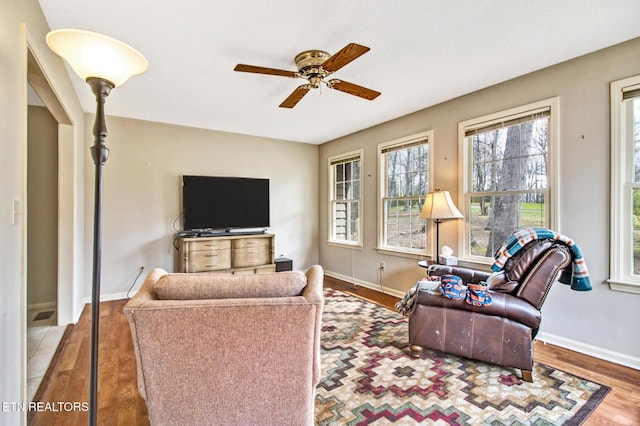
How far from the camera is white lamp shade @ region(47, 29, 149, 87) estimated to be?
108 cm

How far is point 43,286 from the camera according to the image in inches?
139

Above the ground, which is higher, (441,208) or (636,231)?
(441,208)

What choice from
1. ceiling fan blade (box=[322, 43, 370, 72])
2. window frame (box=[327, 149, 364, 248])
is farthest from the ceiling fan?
window frame (box=[327, 149, 364, 248])

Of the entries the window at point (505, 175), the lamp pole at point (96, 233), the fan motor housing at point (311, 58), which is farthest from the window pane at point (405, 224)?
the lamp pole at point (96, 233)

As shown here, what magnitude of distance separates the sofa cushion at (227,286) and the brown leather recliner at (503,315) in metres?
1.34

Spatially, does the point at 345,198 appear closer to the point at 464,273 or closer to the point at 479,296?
the point at 464,273

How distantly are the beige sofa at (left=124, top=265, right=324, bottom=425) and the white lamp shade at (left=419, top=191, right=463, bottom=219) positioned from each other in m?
2.30

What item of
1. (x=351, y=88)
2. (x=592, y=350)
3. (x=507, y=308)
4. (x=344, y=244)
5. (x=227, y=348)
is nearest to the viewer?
(x=227, y=348)

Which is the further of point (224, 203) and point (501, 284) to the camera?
point (224, 203)

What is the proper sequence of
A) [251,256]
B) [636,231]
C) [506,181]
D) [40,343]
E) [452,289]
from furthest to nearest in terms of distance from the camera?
[251,256] < [506,181] < [40,343] < [636,231] < [452,289]

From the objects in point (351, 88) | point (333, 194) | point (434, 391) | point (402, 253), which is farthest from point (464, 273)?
point (333, 194)

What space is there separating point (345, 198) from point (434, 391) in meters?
3.64

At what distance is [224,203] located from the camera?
4637 millimetres

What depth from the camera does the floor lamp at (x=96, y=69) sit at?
1.09 metres
